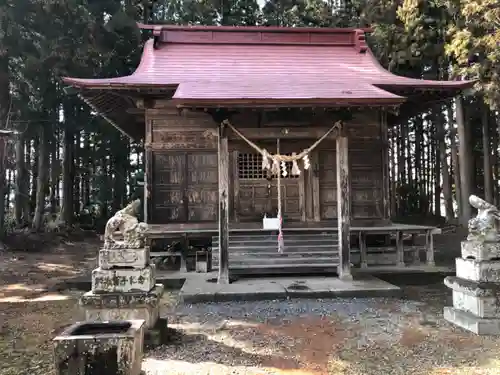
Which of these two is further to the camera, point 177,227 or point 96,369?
point 177,227

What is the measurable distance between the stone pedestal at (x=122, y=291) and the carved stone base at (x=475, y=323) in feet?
13.2

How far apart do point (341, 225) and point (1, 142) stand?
37.3 feet

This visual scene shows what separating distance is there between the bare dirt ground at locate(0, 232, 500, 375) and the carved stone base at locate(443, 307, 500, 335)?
120mm

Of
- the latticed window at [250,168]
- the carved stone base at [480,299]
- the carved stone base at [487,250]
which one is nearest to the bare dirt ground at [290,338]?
the carved stone base at [480,299]

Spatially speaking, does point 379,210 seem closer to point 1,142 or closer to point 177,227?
point 177,227

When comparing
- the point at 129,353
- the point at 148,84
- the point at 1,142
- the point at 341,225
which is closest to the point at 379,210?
the point at 341,225

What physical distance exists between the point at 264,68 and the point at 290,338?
7.60 metres

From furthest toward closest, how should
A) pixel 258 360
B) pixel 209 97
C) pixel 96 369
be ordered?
pixel 209 97, pixel 258 360, pixel 96 369

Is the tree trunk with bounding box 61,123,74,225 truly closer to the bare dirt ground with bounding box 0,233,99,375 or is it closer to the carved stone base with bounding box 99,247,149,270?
the bare dirt ground with bounding box 0,233,99,375

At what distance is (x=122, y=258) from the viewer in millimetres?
4969

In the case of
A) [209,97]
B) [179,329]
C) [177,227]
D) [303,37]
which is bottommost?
[179,329]

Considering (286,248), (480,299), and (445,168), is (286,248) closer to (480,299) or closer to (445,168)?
(480,299)

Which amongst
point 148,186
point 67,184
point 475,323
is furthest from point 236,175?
point 67,184

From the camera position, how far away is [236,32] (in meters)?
12.4
